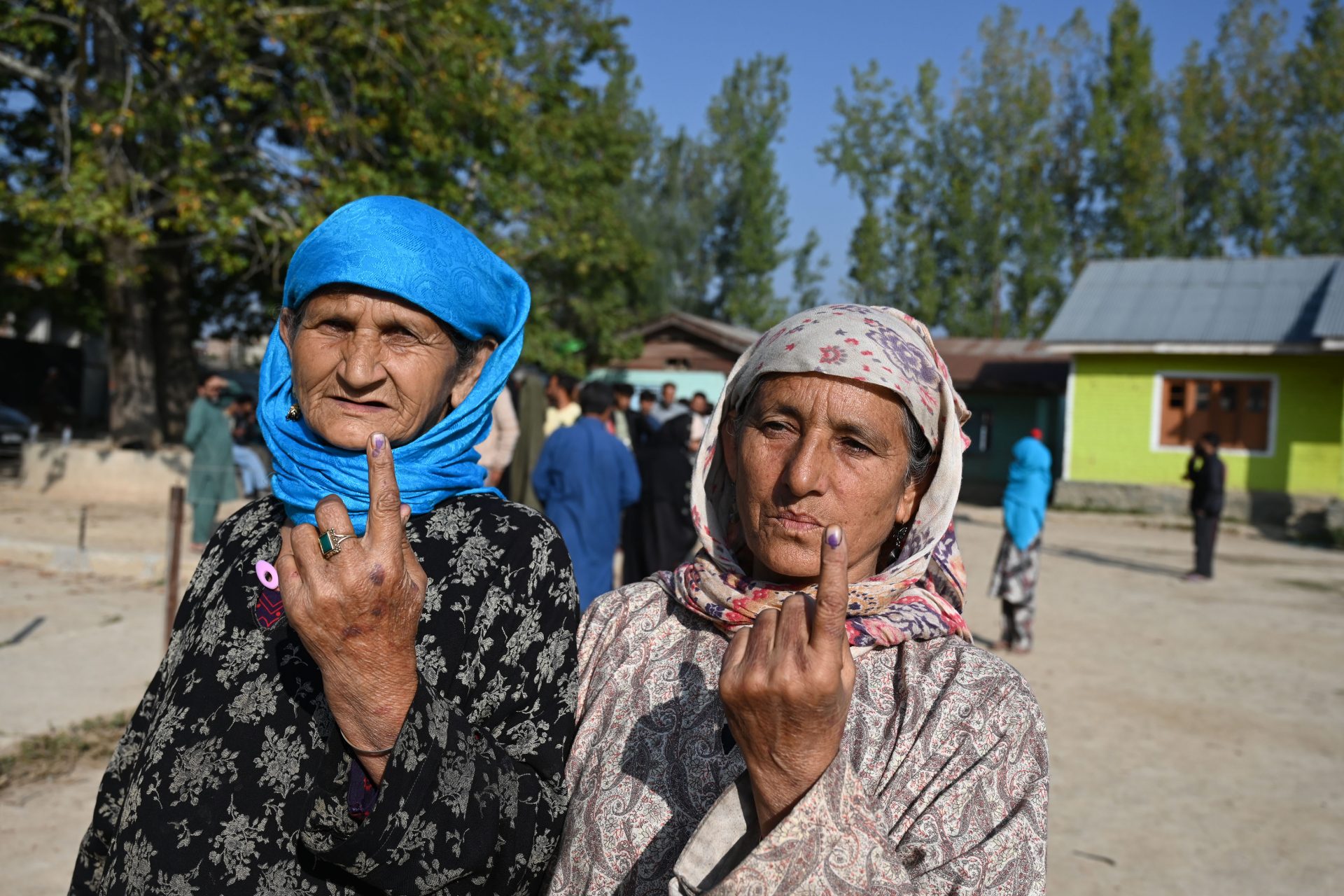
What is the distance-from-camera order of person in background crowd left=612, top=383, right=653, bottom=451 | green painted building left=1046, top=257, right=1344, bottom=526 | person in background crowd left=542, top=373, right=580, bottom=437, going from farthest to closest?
green painted building left=1046, top=257, right=1344, bottom=526 < person in background crowd left=612, top=383, right=653, bottom=451 < person in background crowd left=542, top=373, right=580, bottom=437

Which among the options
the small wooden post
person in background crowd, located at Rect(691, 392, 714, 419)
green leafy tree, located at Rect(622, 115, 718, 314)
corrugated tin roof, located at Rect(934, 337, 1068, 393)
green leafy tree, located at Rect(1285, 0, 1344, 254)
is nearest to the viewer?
the small wooden post

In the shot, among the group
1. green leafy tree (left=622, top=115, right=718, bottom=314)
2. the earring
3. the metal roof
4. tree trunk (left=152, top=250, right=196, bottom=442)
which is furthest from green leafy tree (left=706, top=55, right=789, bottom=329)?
the earring

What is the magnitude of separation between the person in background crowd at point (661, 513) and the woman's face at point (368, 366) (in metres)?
5.88

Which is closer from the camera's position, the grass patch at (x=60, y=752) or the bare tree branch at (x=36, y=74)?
the grass patch at (x=60, y=752)

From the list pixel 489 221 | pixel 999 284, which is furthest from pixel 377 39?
pixel 999 284

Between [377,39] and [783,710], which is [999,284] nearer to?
[377,39]

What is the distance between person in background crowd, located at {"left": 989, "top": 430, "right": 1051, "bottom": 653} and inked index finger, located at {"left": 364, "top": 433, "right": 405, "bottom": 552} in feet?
23.1

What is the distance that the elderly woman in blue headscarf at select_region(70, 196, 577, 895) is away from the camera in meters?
1.28

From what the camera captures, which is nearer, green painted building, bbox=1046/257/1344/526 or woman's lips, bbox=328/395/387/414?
woman's lips, bbox=328/395/387/414

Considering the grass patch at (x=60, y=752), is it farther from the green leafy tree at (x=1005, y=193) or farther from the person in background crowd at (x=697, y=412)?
the green leafy tree at (x=1005, y=193)

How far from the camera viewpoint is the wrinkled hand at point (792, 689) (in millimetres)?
1139

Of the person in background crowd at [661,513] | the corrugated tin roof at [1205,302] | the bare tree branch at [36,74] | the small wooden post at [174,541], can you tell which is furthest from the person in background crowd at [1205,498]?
the bare tree branch at [36,74]

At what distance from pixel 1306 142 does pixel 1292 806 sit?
39.1 m

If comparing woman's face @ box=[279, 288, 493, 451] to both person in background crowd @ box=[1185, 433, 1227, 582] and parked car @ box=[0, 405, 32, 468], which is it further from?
parked car @ box=[0, 405, 32, 468]
